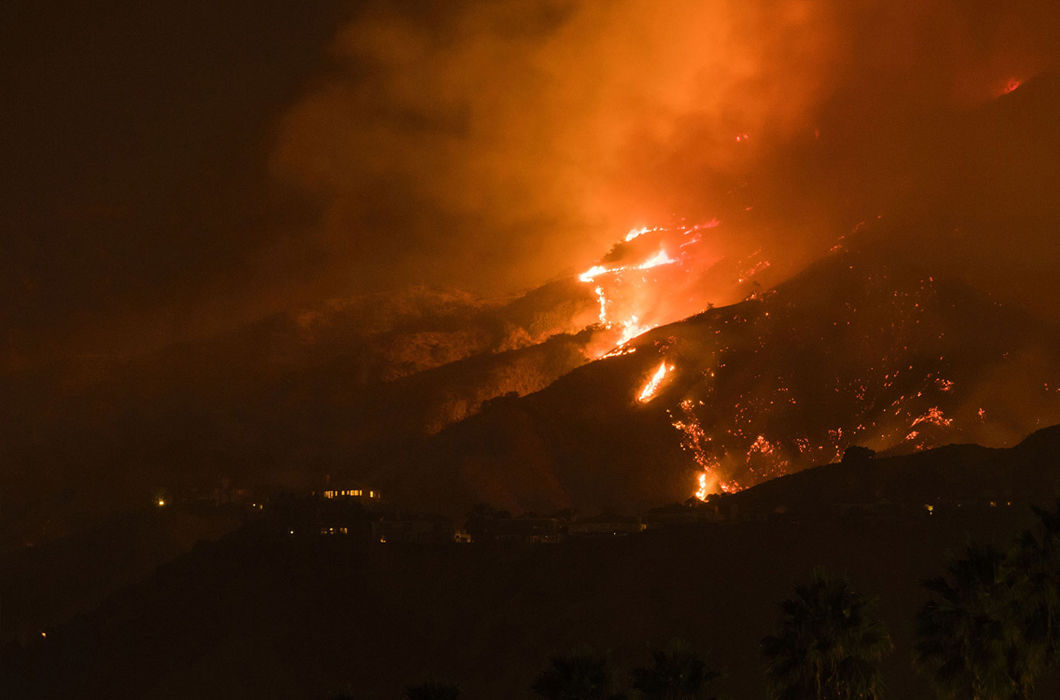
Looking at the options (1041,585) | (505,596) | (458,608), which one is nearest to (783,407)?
(505,596)

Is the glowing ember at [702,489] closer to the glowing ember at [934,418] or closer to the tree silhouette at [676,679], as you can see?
the glowing ember at [934,418]

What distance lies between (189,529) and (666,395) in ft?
227

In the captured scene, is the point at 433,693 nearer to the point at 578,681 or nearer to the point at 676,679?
the point at 578,681

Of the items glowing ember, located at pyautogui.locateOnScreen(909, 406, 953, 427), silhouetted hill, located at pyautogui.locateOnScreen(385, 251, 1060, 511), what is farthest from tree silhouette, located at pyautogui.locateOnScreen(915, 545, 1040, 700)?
glowing ember, located at pyautogui.locateOnScreen(909, 406, 953, 427)

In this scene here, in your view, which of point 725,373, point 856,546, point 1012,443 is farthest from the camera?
point 725,373

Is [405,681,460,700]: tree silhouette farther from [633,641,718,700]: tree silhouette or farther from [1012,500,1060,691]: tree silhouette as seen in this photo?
[1012,500,1060,691]: tree silhouette

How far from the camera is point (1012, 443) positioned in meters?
156

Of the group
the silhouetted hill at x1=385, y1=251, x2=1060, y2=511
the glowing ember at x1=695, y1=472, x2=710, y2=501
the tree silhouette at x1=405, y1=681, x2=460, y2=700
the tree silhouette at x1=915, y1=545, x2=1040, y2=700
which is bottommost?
the tree silhouette at x1=915, y1=545, x2=1040, y2=700

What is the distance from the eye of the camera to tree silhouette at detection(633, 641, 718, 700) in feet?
142

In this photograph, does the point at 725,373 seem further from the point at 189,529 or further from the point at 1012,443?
the point at 189,529

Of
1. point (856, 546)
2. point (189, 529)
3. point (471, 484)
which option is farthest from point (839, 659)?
point (189, 529)

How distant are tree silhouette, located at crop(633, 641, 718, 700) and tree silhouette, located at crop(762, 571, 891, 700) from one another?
3042mm

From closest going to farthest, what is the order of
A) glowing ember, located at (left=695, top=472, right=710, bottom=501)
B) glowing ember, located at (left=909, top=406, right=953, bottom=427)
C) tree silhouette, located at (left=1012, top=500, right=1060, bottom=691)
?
tree silhouette, located at (left=1012, top=500, right=1060, bottom=691) → glowing ember, located at (left=909, top=406, right=953, bottom=427) → glowing ember, located at (left=695, top=472, right=710, bottom=501)

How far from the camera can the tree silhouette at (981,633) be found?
36.4 metres
